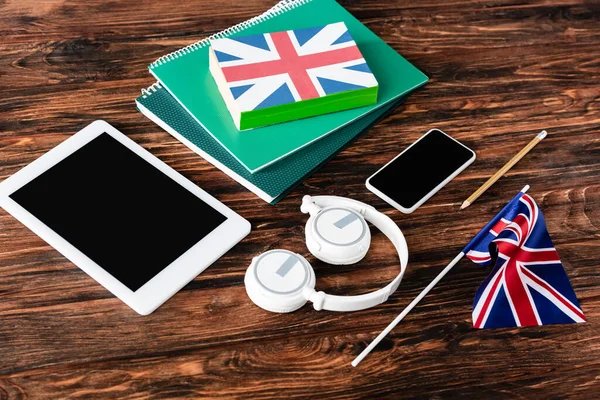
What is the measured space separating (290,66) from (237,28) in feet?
0.63

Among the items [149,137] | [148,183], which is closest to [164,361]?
[148,183]

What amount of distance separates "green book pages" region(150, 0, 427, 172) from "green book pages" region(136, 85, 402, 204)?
0.02 m

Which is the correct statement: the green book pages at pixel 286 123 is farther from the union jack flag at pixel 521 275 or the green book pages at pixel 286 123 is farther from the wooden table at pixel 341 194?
the union jack flag at pixel 521 275

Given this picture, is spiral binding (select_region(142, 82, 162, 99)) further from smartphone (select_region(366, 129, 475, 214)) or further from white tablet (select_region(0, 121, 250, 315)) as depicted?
smartphone (select_region(366, 129, 475, 214))

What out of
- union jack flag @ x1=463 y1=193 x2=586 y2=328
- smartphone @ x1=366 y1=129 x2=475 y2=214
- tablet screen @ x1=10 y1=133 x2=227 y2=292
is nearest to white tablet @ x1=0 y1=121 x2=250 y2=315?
tablet screen @ x1=10 y1=133 x2=227 y2=292

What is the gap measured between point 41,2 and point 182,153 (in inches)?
17.6

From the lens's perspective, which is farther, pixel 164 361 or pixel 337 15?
pixel 337 15

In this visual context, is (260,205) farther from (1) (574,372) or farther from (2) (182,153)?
(1) (574,372)

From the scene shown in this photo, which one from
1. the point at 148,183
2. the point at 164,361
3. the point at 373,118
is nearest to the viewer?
the point at 164,361

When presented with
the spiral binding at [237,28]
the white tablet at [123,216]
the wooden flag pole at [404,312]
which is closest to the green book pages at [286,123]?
the spiral binding at [237,28]

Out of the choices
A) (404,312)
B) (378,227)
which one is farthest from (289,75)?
(404,312)

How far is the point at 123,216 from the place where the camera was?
1.01 meters

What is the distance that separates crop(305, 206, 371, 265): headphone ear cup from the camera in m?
1.00

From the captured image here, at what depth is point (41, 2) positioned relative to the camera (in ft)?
4.27
